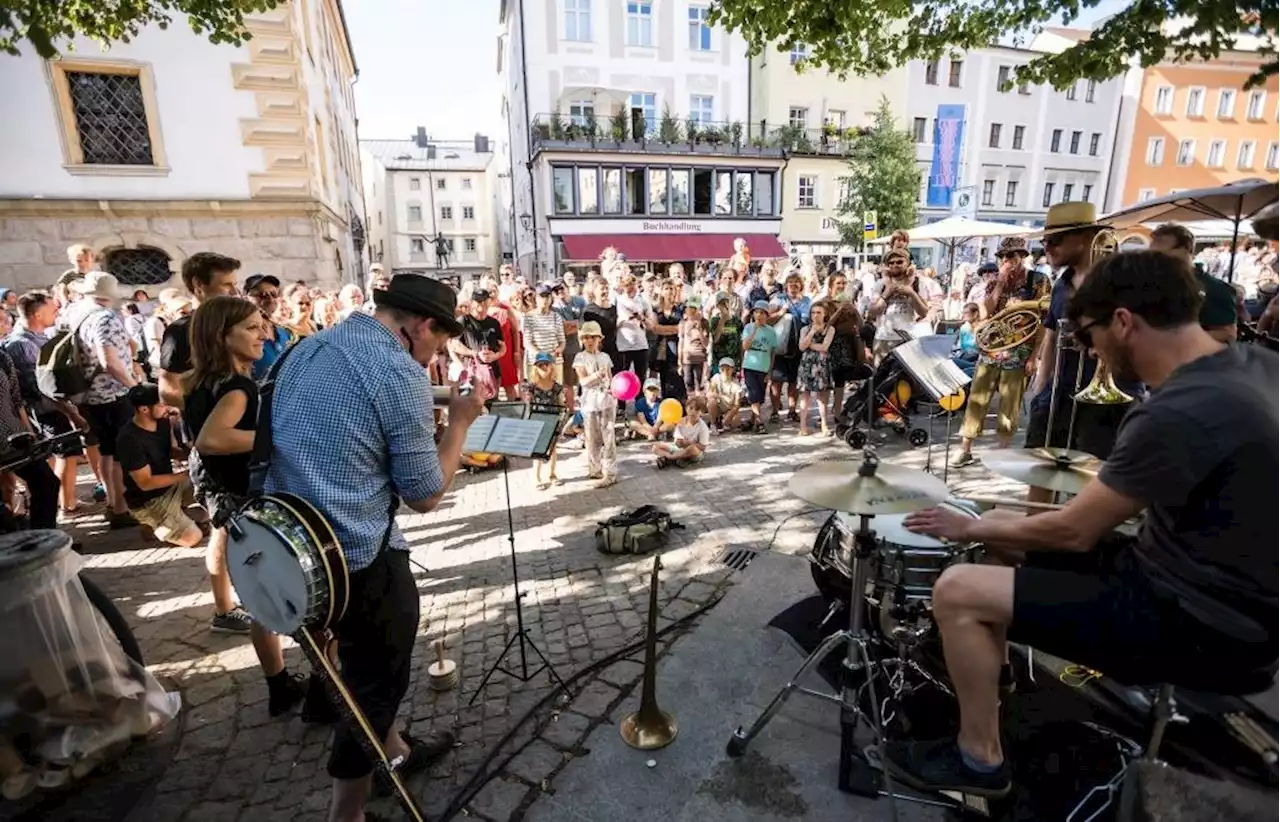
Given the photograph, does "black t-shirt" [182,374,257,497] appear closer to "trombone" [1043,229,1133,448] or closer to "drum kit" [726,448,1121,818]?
"drum kit" [726,448,1121,818]

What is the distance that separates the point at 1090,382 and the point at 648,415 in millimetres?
5421

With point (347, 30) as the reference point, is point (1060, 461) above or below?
below

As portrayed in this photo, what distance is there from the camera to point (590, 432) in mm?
6980

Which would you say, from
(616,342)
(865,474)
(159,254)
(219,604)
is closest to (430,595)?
(219,604)

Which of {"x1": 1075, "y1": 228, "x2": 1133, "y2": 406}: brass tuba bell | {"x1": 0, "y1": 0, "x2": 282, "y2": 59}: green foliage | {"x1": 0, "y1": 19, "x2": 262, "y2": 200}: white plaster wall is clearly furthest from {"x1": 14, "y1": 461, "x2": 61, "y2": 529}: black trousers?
{"x1": 0, "y1": 19, "x2": 262, "y2": 200}: white plaster wall

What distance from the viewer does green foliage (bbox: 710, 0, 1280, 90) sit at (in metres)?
5.18

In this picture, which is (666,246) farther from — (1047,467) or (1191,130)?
(1191,130)

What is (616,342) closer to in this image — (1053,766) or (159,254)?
(1053,766)

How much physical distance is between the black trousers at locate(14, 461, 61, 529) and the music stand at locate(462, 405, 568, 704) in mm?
3612

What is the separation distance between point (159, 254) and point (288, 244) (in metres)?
2.46

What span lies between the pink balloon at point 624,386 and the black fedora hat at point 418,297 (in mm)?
5150

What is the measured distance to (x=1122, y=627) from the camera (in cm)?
200

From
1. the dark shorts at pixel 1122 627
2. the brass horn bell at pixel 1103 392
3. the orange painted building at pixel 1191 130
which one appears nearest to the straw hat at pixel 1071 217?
the brass horn bell at pixel 1103 392

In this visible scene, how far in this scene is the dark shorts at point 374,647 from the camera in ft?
7.58
